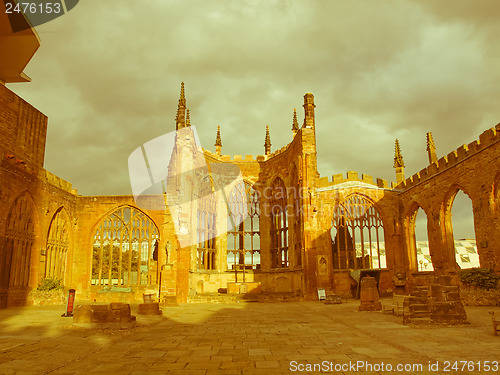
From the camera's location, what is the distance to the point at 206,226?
2772 cm

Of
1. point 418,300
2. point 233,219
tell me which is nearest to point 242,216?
point 233,219

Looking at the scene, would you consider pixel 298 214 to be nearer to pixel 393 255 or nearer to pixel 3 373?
pixel 393 255

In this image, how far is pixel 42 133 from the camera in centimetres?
2070

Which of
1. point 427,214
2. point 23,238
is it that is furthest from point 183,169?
point 427,214

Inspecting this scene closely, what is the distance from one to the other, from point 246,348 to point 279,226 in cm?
2112

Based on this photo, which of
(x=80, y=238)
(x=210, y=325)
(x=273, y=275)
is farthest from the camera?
(x=273, y=275)

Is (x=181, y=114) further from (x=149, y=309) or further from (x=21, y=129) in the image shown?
(x=149, y=309)

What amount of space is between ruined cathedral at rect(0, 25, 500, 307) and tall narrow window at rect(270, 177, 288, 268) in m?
0.08

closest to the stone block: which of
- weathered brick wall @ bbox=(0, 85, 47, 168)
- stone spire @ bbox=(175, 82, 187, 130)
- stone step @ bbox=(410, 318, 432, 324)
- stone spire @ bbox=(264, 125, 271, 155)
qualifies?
stone step @ bbox=(410, 318, 432, 324)

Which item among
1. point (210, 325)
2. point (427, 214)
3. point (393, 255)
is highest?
point (427, 214)

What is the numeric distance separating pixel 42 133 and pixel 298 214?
16.1 meters

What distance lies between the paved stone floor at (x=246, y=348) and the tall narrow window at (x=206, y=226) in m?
15.9

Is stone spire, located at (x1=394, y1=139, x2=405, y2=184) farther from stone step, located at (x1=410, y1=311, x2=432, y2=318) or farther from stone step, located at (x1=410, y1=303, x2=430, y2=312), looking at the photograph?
stone step, located at (x1=410, y1=311, x2=432, y2=318)

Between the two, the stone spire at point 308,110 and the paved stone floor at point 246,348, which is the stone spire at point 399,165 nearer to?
the stone spire at point 308,110
